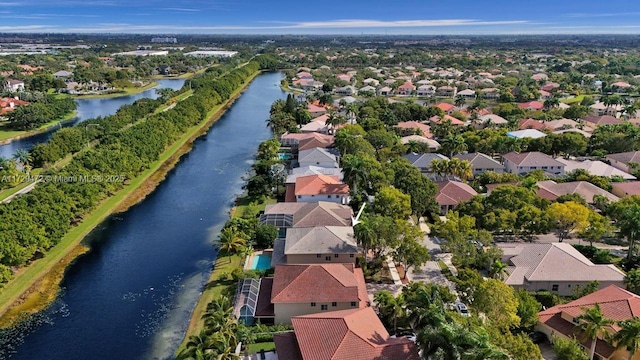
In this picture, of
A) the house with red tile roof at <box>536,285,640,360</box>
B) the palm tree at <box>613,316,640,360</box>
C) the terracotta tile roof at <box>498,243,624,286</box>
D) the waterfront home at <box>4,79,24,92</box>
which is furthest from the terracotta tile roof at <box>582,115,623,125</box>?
the waterfront home at <box>4,79,24,92</box>

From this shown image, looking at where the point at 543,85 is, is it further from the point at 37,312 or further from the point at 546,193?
the point at 37,312

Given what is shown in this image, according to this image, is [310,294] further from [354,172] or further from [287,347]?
[354,172]

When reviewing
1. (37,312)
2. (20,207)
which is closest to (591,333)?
(37,312)

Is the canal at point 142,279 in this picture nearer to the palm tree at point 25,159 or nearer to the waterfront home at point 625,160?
the palm tree at point 25,159

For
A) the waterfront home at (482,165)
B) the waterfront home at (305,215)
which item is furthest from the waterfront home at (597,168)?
the waterfront home at (305,215)

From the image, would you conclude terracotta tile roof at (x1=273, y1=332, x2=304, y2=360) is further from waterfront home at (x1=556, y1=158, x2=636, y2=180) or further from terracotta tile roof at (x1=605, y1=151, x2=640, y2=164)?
terracotta tile roof at (x1=605, y1=151, x2=640, y2=164)

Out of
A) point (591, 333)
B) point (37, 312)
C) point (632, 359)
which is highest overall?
point (591, 333)
